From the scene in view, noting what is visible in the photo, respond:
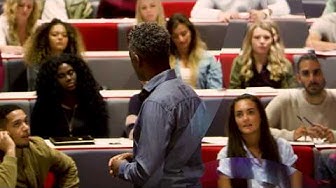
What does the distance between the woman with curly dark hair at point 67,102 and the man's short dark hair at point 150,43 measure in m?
0.91

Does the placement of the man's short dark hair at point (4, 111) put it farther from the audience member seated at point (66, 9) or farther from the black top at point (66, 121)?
the audience member seated at point (66, 9)

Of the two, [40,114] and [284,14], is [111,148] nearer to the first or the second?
[40,114]

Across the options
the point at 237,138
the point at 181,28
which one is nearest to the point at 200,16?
the point at 181,28

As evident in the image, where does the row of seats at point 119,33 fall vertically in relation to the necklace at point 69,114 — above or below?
above

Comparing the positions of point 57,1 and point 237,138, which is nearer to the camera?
point 237,138

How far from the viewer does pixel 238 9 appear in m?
2.86

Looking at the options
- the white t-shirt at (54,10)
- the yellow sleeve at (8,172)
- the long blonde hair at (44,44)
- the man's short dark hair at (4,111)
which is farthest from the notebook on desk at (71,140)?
the white t-shirt at (54,10)

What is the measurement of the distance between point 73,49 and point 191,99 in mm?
1229

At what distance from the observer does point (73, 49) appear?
2.69 metres

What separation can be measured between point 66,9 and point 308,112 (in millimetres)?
1521

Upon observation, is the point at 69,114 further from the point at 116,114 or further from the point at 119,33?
the point at 119,33

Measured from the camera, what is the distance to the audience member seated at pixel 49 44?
8.70ft

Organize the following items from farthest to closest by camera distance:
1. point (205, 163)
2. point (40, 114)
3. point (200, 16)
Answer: point (200, 16), point (40, 114), point (205, 163)

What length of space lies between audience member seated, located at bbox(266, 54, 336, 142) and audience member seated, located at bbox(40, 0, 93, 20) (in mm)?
1362
